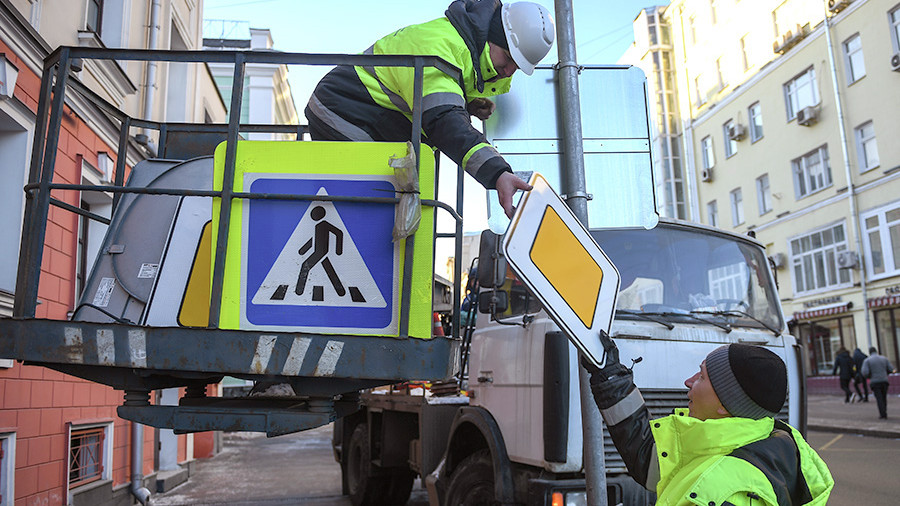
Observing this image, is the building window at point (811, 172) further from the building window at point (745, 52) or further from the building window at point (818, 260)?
the building window at point (745, 52)

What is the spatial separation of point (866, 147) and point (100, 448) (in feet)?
75.2

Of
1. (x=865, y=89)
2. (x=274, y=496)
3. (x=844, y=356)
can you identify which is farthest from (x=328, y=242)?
(x=865, y=89)

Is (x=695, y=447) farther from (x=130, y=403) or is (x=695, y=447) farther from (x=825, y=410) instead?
(x=825, y=410)

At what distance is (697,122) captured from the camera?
109ft

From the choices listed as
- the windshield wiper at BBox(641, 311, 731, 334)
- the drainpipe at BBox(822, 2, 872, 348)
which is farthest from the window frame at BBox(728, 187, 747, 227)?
the windshield wiper at BBox(641, 311, 731, 334)

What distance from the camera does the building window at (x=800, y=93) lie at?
82.1ft

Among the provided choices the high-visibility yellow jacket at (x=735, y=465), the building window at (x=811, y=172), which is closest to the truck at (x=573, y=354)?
the high-visibility yellow jacket at (x=735, y=465)

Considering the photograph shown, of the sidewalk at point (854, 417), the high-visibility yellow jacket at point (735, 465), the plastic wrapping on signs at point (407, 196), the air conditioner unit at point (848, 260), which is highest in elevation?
the air conditioner unit at point (848, 260)

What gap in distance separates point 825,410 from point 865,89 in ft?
33.4

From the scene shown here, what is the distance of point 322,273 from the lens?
110 inches

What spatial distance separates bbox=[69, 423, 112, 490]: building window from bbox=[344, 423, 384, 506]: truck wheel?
8.29ft

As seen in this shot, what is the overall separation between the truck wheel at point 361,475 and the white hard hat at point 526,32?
5.45 meters

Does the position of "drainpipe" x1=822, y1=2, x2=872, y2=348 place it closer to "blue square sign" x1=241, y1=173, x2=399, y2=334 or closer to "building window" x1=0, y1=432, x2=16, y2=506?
"building window" x1=0, y1=432, x2=16, y2=506

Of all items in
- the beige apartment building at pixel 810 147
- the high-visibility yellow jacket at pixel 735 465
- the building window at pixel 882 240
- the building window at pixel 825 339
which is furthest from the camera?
the building window at pixel 825 339
